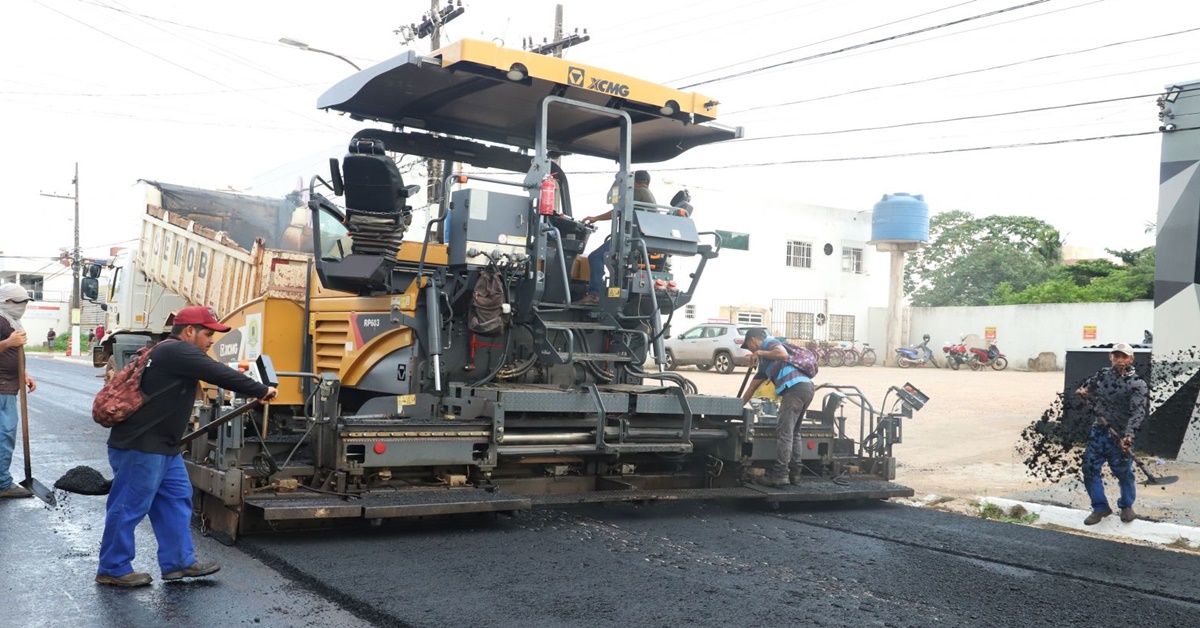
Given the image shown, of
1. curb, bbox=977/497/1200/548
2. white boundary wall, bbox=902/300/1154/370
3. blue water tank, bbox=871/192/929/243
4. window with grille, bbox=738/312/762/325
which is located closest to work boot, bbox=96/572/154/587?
curb, bbox=977/497/1200/548

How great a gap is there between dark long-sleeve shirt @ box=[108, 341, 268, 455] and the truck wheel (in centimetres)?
2158

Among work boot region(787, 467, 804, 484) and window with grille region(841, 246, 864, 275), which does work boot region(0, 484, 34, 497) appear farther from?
window with grille region(841, 246, 864, 275)

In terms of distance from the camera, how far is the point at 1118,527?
7.56 m

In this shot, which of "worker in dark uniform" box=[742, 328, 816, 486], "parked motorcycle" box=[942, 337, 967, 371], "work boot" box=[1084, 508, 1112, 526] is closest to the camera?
"work boot" box=[1084, 508, 1112, 526]

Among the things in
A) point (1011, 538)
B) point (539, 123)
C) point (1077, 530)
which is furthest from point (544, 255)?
point (1077, 530)

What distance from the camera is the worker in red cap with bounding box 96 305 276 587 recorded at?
4820 mm

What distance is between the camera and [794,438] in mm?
8016

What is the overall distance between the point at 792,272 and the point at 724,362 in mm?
10668

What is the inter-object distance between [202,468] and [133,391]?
140 centimetres

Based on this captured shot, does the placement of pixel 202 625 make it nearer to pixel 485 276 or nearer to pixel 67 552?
pixel 67 552

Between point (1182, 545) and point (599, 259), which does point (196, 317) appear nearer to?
point (599, 259)

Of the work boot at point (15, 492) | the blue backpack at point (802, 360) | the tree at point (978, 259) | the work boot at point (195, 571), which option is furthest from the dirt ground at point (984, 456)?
the tree at point (978, 259)

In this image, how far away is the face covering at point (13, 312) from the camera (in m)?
7.24

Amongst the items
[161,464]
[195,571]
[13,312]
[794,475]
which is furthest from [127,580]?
[794,475]
